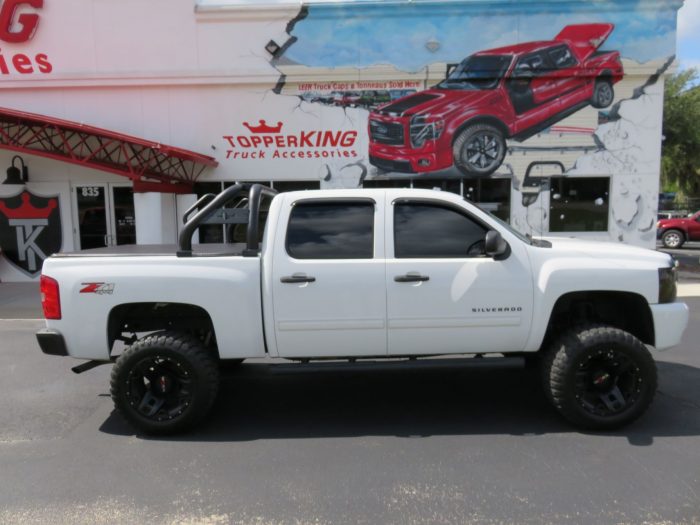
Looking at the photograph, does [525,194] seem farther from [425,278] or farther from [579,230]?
[425,278]

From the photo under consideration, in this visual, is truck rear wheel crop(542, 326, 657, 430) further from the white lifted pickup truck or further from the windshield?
the windshield

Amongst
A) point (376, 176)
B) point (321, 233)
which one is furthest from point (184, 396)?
point (376, 176)

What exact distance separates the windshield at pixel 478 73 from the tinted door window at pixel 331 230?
356 inches

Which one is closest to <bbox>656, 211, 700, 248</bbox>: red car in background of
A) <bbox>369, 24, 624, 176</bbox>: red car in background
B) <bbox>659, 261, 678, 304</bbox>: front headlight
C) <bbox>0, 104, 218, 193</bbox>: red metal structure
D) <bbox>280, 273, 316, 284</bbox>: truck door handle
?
<bbox>369, 24, 624, 176</bbox>: red car in background

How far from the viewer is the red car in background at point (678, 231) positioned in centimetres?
1959

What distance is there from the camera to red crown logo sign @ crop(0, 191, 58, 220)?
488 inches

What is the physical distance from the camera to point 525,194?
41.2ft

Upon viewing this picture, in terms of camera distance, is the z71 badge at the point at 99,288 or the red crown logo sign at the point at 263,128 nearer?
the z71 badge at the point at 99,288

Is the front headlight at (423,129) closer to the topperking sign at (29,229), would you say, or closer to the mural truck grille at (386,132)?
the mural truck grille at (386,132)

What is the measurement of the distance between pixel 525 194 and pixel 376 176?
3659 millimetres

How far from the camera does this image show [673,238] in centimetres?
1973

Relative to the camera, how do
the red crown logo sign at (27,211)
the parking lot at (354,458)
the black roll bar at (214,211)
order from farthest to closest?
1. the red crown logo sign at (27,211)
2. the black roll bar at (214,211)
3. the parking lot at (354,458)

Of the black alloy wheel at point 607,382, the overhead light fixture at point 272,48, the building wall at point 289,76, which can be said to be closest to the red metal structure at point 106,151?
the building wall at point 289,76

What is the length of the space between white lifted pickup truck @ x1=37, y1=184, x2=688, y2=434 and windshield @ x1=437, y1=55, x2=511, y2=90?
353 inches
